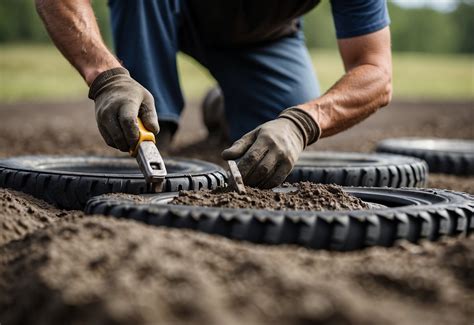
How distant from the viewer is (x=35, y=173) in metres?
2.37

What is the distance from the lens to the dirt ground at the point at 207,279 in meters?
1.16

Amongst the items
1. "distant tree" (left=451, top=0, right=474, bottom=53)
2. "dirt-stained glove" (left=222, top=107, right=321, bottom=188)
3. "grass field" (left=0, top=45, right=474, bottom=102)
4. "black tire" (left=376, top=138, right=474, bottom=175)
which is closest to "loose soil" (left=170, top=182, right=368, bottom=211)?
"dirt-stained glove" (left=222, top=107, right=321, bottom=188)

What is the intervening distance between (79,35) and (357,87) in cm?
120

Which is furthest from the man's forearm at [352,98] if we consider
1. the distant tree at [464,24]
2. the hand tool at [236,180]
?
the distant tree at [464,24]

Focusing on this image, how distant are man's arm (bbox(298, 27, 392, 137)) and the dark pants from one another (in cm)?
85

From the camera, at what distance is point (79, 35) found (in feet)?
8.60

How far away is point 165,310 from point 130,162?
186 centimetres

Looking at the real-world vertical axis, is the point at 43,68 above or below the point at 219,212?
below

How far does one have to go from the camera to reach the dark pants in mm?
3363

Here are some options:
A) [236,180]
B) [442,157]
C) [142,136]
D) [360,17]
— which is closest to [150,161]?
[142,136]

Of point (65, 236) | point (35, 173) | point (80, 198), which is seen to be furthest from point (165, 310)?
point (35, 173)

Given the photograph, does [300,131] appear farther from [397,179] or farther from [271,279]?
[271,279]

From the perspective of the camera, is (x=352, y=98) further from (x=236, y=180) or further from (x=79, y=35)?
(x=79, y=35)

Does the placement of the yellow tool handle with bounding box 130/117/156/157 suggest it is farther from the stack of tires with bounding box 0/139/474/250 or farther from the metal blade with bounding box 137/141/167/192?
the stack of tires with bounding box 0/139/474/250
